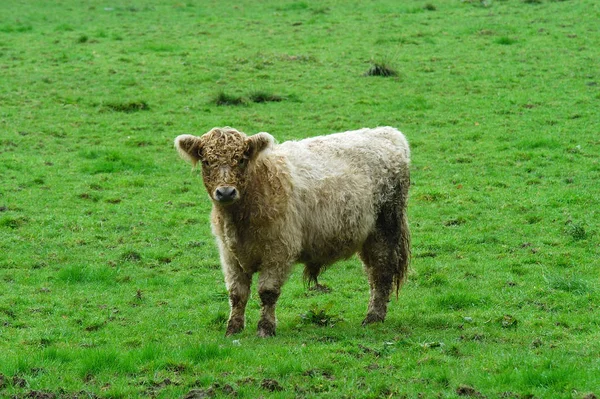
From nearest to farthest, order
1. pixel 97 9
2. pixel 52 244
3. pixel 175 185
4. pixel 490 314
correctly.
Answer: pixel 490 314 → pixel 52 244 → pixel 175 185 → pixel 97 9

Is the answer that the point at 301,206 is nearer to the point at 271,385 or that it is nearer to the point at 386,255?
the point at 386,255

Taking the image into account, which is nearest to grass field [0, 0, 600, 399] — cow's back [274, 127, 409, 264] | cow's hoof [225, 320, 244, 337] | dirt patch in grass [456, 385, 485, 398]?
dirt patch in grass [456, 385, 485, 398]

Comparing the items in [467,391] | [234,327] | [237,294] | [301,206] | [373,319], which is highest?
[301,206]

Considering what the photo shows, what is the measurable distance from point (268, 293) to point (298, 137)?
1039cm

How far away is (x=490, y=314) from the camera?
11.4 meters

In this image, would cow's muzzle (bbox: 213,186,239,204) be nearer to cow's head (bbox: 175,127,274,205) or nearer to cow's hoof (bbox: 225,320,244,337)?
cow's head (bbox: 175,127,274,205)

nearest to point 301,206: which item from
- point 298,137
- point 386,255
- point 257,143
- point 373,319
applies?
point 257,143

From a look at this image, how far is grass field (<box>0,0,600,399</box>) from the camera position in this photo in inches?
357

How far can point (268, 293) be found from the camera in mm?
10477

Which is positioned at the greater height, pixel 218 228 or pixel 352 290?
pixel 218 228

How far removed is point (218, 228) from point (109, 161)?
366 inches

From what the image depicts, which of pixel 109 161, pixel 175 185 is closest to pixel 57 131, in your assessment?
pixel 109 161

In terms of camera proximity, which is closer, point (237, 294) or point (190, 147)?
point (190, 147)

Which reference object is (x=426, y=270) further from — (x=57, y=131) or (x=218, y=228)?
(x=57, y=131)
